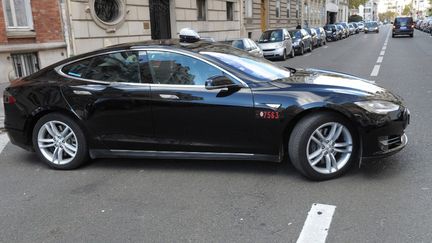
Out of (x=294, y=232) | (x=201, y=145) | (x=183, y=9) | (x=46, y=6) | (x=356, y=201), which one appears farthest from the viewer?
(x=183, y=9)

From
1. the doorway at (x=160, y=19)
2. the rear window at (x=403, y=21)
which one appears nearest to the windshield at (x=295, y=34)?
the doorway at (x=160, y=19)

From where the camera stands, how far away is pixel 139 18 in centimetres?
1764

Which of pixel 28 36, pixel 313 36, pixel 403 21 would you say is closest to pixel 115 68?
pixel 28 36

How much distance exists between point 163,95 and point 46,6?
34.0ft

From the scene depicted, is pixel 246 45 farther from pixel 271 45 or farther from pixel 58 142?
pixel 58 142

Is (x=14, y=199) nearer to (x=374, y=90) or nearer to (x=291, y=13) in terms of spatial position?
(x=374, y=90)

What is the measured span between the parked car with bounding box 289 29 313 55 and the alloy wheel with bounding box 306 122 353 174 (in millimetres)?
18820

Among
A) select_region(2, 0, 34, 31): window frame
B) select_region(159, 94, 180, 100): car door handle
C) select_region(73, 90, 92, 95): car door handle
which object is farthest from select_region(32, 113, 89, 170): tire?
select_region(2, 0, 34, 31): window frame

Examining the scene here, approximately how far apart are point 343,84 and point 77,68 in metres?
3.02

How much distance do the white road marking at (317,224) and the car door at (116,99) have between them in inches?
76.7

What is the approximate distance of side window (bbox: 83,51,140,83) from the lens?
483 centimetres

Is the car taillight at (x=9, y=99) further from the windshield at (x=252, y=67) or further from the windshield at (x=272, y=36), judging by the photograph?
the windshield at (x=272, y=36)

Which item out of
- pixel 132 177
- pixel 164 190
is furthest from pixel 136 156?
pixel 164 190

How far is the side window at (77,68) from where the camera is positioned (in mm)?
5066
